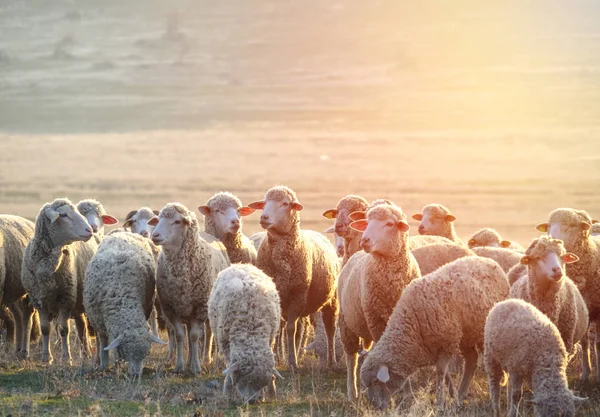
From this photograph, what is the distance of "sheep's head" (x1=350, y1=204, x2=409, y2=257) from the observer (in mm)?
12188

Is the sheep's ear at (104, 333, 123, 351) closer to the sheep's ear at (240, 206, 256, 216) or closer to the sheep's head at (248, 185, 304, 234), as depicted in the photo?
the sheep's head at (248, 185, 304, 234)

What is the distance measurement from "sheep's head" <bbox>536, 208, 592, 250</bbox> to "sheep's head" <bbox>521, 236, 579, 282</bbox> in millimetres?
2180

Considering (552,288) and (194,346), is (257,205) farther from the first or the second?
(552,288)

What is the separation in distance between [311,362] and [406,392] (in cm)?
344

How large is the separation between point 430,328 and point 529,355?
120 cm

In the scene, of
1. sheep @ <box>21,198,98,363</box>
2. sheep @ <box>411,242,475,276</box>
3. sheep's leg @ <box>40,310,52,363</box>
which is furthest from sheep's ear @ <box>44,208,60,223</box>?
sheep @ <box>411,242,475,276</box>

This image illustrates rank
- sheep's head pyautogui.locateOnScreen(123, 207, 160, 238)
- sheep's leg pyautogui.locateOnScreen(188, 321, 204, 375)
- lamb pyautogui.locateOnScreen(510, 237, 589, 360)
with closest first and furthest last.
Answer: lamb pyautogui.locateOnScreen(510, 237, 589, 360)
sheep's leg pyautogui.locateOnScreen(188, 321, 204, 375)
sheep's head pyautogui.locateOnScreen(123, 207, 160, 238)

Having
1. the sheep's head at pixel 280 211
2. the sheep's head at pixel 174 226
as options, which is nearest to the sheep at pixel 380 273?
the sheep's head at pixel 280 211

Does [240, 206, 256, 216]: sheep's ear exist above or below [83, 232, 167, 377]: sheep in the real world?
above

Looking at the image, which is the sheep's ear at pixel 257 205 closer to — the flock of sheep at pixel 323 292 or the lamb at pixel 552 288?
the flock of sheep at pixel 323 292

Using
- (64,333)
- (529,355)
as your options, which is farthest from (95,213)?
(529,355)

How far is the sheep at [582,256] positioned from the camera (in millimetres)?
14086

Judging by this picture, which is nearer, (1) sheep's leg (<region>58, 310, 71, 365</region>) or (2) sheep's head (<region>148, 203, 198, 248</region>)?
(2) sheep's head (<region>148, 203, 198, 248</region>)

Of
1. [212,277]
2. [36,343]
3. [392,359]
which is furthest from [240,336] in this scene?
[36,343]
